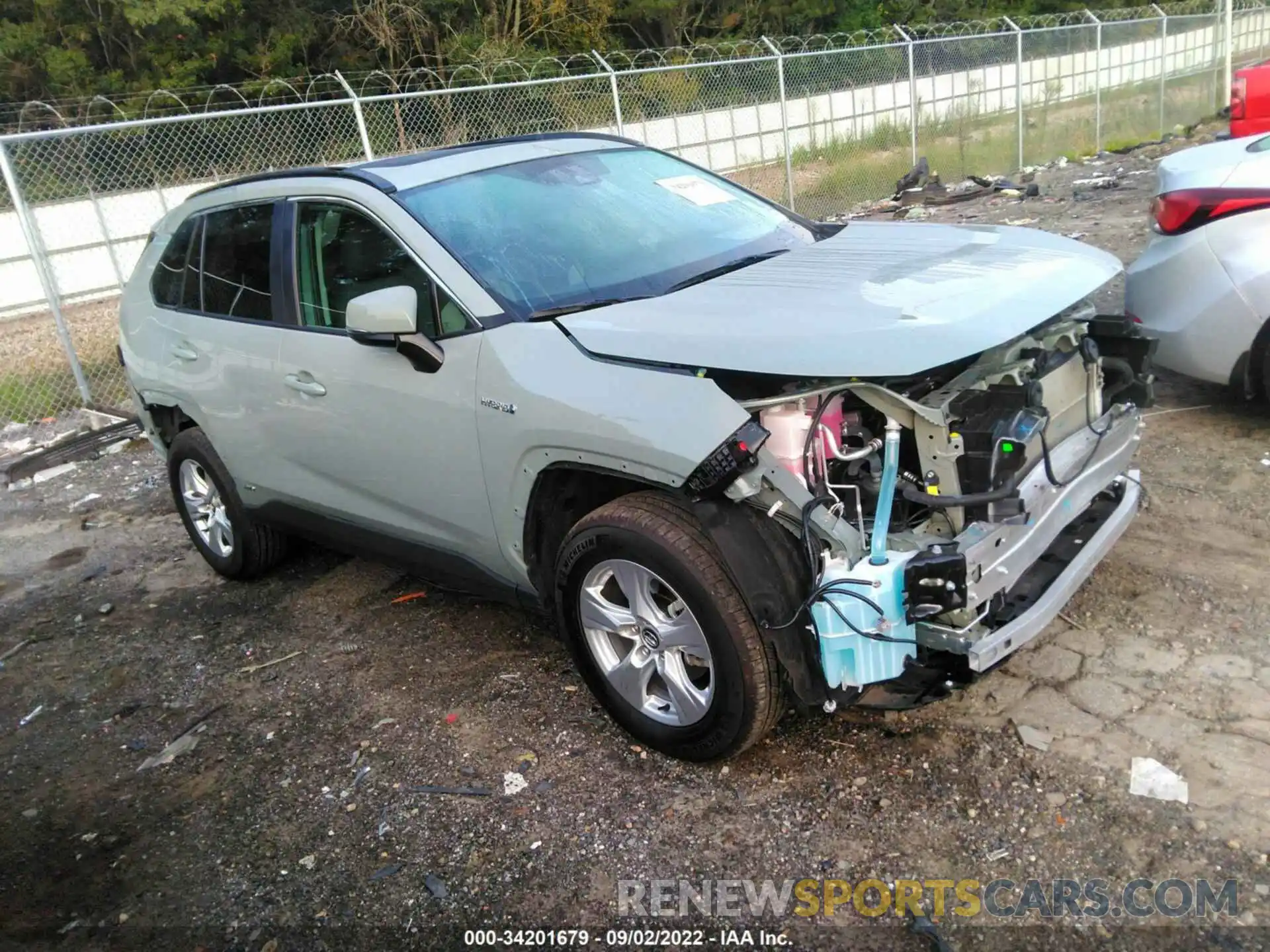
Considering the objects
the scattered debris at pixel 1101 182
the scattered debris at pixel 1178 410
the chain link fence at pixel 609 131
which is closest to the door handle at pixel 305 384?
the scattered debris at pixel 1178 410

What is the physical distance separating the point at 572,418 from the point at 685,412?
1.27 ft

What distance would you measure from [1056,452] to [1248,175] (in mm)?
2352

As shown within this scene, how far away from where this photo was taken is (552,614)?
11.3 ft

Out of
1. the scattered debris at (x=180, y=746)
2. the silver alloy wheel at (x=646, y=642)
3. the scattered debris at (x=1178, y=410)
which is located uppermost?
the silver alloy wheel at (x=646, y=642)

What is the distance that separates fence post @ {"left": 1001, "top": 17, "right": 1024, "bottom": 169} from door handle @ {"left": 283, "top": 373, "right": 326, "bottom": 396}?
14.8 meters

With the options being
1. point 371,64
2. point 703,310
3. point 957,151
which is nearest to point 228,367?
point 703,310

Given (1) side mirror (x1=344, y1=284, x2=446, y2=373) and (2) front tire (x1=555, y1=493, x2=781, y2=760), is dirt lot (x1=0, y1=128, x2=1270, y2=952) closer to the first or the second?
(2) front tire (x1=555, y1=493, x2=781, y2=760)

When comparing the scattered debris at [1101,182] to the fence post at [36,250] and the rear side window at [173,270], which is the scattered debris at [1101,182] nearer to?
the rear side window at [173,270]

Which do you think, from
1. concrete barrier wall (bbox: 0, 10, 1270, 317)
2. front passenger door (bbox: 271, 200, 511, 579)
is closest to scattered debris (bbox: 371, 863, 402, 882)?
front passenger door (bbox: 271, 200, 511, 579)

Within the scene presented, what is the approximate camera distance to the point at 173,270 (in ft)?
16.1

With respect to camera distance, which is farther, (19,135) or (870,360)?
(19,135)

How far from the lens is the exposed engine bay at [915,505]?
2.64m

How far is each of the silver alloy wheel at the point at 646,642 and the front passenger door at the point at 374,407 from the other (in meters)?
0.50

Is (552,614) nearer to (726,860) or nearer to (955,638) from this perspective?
(726,860)
